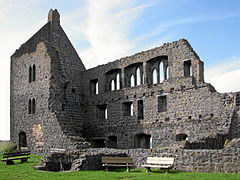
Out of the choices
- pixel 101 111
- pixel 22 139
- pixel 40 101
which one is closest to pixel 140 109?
pixel 101 111

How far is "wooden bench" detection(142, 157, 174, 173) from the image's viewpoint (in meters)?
13.5

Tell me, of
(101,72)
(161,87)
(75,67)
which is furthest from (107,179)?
(75,67)

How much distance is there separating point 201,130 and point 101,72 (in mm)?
10360

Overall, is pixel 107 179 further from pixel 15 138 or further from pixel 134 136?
pixel 15 138

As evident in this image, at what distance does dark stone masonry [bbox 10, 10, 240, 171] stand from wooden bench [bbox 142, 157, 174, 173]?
1517 mm

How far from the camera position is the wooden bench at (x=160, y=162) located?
44.3ft

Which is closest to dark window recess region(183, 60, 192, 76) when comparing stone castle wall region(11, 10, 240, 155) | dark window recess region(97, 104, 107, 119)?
stone castle wall region(11, 10, 240, 155)

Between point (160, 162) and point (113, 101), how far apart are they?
12.1 metres

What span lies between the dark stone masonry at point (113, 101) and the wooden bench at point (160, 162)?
59.7 inches

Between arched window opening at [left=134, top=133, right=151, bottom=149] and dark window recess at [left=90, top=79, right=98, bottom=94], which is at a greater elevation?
dark window recess at [left=90, top=79, right=98, bottom=94]

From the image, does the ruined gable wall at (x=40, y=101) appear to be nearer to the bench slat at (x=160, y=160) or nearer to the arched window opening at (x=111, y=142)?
the arched window opening at (x=111, y=142)

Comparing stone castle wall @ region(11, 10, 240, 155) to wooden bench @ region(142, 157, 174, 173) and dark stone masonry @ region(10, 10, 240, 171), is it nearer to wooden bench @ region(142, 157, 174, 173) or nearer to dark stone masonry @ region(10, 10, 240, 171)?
dark stone masonry @ region(10, 10, 240, 171)

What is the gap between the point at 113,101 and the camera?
25.7 metres

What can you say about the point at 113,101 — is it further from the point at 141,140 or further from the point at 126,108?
the point at 141,140
